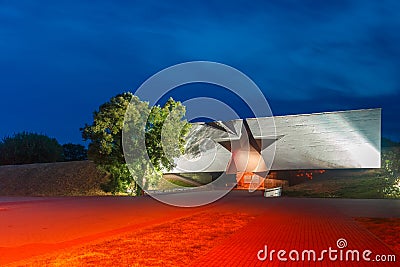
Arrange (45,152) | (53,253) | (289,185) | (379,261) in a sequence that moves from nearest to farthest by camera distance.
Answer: (379,261) → (53,253) → (289,185) → (45,152)

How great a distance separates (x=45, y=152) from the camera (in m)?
44.3

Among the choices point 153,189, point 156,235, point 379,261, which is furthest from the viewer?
point 153,189

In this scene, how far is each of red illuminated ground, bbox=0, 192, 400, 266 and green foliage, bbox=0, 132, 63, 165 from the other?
114ft

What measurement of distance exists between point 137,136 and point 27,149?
27.3 m

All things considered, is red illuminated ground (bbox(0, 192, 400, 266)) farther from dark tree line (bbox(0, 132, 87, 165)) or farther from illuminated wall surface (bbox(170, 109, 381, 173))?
dark tree line (bbox(0, 132, 87, 165))

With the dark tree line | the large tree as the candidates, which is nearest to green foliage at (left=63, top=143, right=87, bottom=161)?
the dark tree line

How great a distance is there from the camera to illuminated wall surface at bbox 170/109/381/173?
2417cm

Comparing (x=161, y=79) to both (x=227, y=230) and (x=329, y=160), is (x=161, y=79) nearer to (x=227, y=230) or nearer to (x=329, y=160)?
(x=227, y=230)

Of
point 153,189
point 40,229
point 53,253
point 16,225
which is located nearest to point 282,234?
point 53,253

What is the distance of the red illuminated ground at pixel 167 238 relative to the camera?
5.52 m

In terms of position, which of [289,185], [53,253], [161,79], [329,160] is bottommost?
[53,253]

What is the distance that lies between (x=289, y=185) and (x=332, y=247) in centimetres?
2142

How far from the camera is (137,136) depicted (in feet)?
70.1

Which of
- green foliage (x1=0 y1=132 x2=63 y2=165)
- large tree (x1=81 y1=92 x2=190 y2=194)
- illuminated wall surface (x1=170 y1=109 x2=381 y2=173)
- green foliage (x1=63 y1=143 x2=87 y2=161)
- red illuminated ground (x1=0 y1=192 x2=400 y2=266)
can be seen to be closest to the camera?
red illuminated ground (x1=0 y1=192 x2=400 y2=266)
